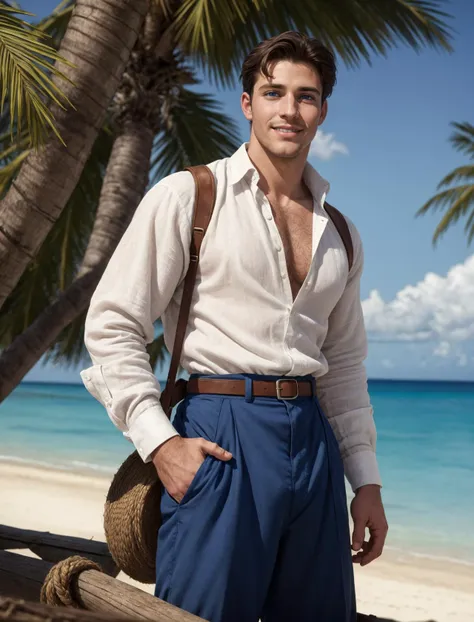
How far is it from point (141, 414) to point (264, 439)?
0.34 metres

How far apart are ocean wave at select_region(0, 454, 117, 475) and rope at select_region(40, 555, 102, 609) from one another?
23166 mm

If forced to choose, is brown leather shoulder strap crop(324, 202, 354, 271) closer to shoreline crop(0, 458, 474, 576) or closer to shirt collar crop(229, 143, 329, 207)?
shirt collar crop(229, 143, 329, 207)

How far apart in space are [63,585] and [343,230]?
1.35 metres

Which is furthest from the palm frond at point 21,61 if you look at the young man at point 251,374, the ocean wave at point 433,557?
the ocean wave at point 433,557

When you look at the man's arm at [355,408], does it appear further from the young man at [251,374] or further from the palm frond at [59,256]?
the palm frond at [59,256]

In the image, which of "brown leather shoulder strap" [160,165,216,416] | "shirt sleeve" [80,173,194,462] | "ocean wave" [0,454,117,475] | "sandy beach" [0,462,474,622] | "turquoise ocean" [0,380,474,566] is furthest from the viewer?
"ocean wave" [0,454,117,475]

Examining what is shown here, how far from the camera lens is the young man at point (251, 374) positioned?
217 cm

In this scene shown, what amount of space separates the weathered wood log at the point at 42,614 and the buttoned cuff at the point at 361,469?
4.60 feet

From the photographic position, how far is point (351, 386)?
267 cm

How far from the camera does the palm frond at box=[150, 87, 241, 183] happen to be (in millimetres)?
10547

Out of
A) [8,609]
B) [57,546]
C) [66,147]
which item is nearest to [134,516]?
[8,609]

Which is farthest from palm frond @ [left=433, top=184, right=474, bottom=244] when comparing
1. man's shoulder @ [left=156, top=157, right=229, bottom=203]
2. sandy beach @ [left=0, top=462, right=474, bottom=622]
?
man's shoulder @ [left=156, top=157, right=229, bottom=203]

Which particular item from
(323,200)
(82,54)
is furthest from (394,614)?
(323,200)

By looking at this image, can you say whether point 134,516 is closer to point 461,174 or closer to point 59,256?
point 59,256
